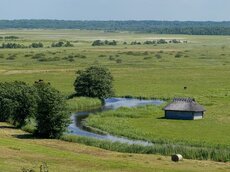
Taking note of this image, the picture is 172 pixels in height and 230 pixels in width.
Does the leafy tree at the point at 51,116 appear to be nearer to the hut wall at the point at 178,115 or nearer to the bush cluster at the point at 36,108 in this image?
the bush cluster at the point at 36,108

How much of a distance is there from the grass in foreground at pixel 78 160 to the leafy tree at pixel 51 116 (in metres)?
4.87

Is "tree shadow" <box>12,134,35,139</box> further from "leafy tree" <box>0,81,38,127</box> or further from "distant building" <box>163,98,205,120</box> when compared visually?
"distant building" <box>163,98,205,120</box>

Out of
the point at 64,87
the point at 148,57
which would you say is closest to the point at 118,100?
the point at 64,87

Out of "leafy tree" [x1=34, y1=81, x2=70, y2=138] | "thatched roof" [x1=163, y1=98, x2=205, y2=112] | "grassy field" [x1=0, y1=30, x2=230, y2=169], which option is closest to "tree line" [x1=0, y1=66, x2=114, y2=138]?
"leafy tree" [x1=34, y1=81, x2=70, y2=138]

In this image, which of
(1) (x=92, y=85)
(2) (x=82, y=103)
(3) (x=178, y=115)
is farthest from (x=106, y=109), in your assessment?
(3) (x=178, y=115)

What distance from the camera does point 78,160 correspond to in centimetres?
5259

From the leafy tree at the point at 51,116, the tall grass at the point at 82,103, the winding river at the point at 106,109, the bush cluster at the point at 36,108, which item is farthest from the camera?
the tall grass at the point at 82,103

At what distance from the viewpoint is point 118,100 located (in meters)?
104

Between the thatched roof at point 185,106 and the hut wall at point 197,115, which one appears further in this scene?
the hut wall at point 197,115

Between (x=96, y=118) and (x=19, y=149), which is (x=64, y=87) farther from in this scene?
(x=19, y=149)

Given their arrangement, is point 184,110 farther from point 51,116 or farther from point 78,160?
point 78,160

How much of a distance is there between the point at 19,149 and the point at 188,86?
69184mm

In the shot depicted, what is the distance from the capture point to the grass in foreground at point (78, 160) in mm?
48812

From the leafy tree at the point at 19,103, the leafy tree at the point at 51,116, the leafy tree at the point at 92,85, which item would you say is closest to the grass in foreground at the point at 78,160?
the leafy tree at the point at 51,116
